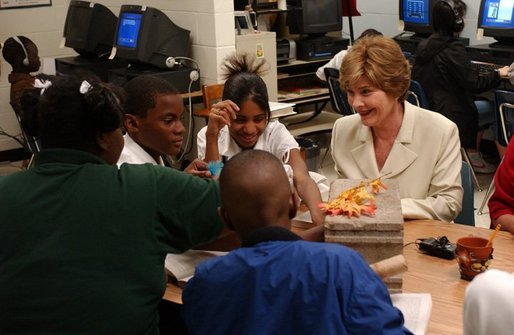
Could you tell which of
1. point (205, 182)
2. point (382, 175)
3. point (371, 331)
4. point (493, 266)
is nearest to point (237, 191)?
point (205, 182)

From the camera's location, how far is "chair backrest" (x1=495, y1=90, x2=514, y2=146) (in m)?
4.36

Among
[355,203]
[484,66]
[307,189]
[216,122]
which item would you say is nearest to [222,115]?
[216,122]

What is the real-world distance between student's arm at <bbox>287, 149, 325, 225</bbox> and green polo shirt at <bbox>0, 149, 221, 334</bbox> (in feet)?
2.52

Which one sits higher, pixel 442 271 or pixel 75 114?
pixel 75 114

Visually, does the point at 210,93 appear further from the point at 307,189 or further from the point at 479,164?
the point at 479,164

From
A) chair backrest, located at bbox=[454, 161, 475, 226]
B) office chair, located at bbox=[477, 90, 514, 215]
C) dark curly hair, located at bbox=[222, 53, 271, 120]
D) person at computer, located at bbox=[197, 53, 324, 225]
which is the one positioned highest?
dark curly hair, located at bbox=[222, 53, 271, 120]

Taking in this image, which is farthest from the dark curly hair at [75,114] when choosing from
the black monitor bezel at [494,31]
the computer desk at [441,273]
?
the black monitor bezel at [494,31]

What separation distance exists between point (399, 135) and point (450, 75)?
2669 millimetres

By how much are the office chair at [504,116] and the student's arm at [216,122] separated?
92.1 inches

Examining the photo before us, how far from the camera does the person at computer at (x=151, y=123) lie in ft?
7.80

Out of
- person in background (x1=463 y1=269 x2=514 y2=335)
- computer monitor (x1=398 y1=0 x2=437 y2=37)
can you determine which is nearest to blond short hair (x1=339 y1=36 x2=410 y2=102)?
person in background (x1=463 y1=269 x2=514 y2=335)

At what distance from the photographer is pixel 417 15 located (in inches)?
250

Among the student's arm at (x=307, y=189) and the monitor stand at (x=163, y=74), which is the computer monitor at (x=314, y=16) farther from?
the student's arm at (x=307, y=189)

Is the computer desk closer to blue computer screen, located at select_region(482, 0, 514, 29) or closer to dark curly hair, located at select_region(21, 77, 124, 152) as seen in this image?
dark curly hair, located at select_region(21, 77, 124, 152)
